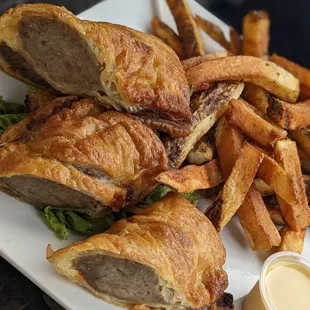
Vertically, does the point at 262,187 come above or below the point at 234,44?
below

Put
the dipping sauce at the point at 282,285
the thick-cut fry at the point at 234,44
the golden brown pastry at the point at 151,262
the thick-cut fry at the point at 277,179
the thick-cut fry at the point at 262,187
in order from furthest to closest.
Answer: the thick-cut fry at the point at 234,44, the thick-cut fry at the point at 262,187, the thick-cut fry at the point at 277,179, the dipping sauce at the point at 282,285, the golden brown pastry at the point at 151,262

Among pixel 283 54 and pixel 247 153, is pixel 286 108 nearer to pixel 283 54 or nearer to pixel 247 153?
pixel 247 153

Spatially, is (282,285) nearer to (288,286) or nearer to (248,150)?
(288,286)

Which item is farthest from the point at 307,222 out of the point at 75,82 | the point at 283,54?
the point at 283,54

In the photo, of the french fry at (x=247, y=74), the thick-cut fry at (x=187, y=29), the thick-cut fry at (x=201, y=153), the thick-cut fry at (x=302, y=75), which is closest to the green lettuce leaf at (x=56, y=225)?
the thick-cut fry at (x=201, y=153)

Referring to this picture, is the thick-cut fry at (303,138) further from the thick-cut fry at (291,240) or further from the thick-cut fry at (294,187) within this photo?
the thick-cut fry at (291,240)

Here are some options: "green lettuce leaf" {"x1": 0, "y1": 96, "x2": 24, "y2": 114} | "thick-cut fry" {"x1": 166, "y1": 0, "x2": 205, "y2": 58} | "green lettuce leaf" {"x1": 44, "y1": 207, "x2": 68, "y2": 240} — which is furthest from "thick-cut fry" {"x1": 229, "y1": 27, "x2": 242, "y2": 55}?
"green lettuce leaf" {"x1": 44, "y1": 207, "x2": 68, "y2": 240}

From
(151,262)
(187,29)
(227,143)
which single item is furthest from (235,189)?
(187,29)
